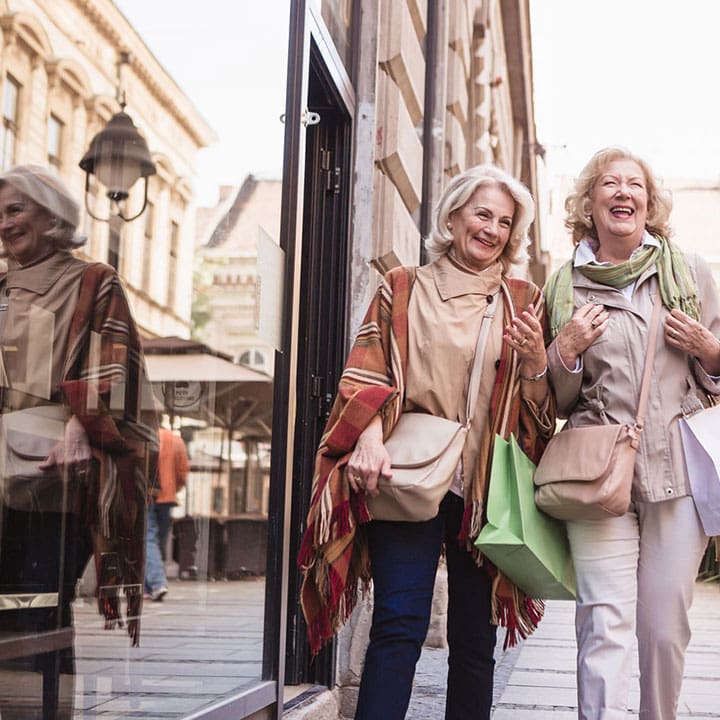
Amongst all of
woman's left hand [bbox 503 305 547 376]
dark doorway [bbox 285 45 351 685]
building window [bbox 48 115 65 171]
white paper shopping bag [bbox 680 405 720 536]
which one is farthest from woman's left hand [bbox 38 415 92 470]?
dark doorway [bbox 285 45 351 685]

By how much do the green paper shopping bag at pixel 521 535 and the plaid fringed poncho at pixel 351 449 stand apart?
0.05 meters

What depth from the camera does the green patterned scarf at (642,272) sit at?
367cm

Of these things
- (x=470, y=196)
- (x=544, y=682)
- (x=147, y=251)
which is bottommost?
(x=544, y=682)

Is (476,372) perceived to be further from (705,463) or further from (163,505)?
(163,505)

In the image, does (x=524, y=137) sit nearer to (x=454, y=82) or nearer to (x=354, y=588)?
(x=454, y=82)

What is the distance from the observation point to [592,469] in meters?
3.42

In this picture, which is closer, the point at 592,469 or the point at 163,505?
the point at 592,469

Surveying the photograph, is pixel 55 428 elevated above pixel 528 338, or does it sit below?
below

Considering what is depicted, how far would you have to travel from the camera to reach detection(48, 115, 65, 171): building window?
9.32ft

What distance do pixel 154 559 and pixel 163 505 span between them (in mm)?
566

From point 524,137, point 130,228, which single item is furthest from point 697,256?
point 524,137

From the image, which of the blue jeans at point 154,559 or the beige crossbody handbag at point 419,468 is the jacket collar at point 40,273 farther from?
the blue jeans at point 154,559

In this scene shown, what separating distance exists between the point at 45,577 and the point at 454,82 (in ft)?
24.9

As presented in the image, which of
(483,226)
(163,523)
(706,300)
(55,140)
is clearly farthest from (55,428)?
(163,523)
